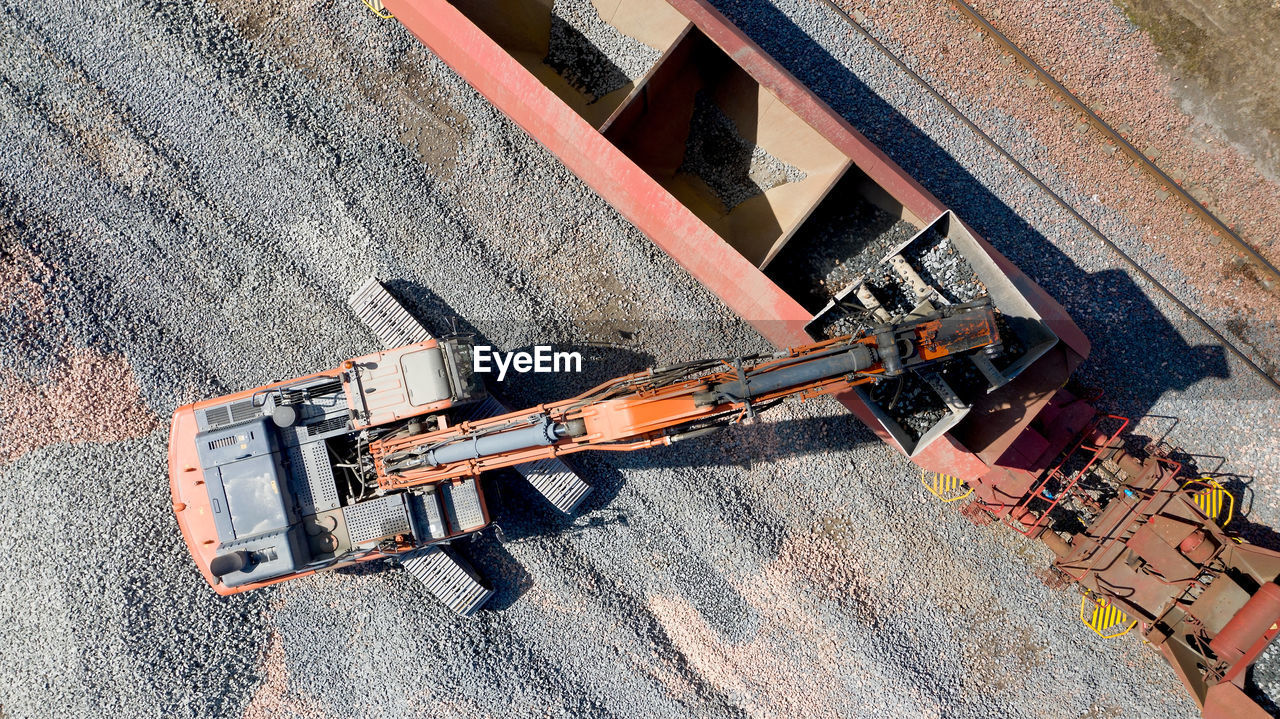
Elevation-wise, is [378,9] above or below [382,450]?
above

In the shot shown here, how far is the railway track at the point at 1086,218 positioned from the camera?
984 cm

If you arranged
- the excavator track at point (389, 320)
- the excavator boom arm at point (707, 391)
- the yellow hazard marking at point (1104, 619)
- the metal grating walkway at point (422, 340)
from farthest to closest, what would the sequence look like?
the yellow hazard marking at point (1104, 619) → the excavator track at point (389, 320) → the metal grating walkway at point (422, 340) → the excavator boom arm at point (707, 391)

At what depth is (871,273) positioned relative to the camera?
9.20m

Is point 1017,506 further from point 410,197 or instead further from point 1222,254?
point 410,197

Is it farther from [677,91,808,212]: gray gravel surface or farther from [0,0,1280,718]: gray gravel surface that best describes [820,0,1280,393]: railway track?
[677,91,808,212]: gray gravel surface

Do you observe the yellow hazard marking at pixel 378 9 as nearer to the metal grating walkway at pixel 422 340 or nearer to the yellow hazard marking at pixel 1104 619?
the metal grating walkway at pixel 422 340

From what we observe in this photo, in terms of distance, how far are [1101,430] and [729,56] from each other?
7173 mm

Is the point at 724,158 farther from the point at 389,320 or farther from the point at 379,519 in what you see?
the point at 379,519

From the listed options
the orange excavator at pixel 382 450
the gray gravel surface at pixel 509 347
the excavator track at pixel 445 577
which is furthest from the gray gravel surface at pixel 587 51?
the excavator track at pixel 445 577

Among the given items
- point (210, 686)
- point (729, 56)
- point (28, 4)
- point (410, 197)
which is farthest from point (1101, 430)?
point (28, 4)

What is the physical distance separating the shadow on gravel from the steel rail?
1.29 metres

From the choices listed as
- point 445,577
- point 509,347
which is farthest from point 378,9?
point 445,577

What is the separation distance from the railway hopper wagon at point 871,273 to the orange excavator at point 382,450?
0.87m

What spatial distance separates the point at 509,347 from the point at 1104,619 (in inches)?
360
